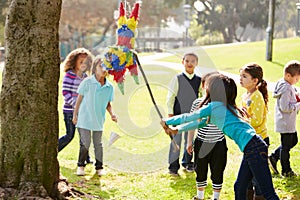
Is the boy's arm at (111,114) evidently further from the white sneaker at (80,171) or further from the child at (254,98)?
the child at (254,98)

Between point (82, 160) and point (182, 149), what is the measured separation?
4.68 feet

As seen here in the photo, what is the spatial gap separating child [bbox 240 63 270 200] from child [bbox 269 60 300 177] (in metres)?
0.54

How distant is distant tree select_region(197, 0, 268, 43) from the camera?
53213mm

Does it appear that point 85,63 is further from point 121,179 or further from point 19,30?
point 19,30

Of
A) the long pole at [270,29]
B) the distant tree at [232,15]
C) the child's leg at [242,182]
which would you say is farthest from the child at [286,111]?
the distant tree at [232,15]

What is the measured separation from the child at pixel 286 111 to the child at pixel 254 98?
54cm

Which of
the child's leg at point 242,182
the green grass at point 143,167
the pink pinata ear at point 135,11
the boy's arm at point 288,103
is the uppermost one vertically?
the pink pinata ear at point 135,11

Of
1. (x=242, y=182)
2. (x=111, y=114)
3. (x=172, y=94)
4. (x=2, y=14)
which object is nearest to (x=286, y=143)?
(x=172, y=94)

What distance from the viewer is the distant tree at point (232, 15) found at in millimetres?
53213

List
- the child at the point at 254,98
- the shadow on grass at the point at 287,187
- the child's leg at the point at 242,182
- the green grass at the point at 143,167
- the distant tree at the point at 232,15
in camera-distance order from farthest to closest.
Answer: the distant tree at the point at 232,15 → the green grass at the point at 143,167 → the shadow on grass at the point at 287,187 → the child at the point at 254,98 → the child's leg at the point at 242,182

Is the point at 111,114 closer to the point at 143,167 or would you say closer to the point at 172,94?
the point at 172,94

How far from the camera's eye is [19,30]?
4.63 m

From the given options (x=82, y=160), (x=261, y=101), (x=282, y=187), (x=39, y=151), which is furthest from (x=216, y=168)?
(x=82, y=160)

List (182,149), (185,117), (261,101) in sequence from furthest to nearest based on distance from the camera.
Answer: (182,149), (261,101), (185,117)
